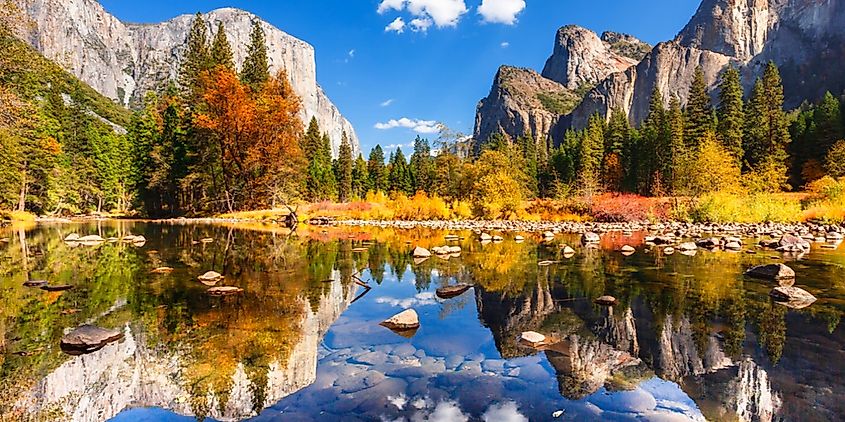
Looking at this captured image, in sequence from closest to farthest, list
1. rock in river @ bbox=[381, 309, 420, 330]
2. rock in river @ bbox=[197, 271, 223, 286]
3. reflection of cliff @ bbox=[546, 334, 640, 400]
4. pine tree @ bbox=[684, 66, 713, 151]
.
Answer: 1. reflection of cliff @ bbox=[546, 334, 640, 400]
2. rock in river @ bbox=[381, 309, 420, 330]
3. rock in river @ bbox=[197, 271, 223, 286]
4. pine tree @ bbox=[684, 66, 713, 151]

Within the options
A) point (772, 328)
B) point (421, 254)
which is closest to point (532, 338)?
point (772, 328)

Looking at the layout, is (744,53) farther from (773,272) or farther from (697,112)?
(773,272)

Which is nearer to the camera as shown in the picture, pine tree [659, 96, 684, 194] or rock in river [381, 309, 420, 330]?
rock in river [381, 309, 420, 330]

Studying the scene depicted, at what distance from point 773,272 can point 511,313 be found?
617 centimetres

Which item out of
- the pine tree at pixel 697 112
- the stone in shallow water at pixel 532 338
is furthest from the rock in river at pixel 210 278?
the pine tree at pixel 697 112

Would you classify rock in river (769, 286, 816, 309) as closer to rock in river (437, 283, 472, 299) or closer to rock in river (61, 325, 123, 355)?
rock in river (437, 283, 472, 299)

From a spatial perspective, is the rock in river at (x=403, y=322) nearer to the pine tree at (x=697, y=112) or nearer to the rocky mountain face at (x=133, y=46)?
the pine tree at (x=697, y=112)

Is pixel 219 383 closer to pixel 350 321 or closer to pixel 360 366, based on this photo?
pixel 360 366

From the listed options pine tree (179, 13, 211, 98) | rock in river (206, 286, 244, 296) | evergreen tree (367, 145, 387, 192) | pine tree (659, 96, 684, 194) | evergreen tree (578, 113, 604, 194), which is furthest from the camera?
evergreen tree (367, 145, 387, 192)

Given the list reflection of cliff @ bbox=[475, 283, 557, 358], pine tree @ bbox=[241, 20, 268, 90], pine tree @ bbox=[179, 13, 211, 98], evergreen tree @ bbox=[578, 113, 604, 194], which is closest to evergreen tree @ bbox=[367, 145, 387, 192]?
evergreen tree @ bbox=[578, 113, 604, 194]

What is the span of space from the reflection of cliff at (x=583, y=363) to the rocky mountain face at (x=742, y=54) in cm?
10923

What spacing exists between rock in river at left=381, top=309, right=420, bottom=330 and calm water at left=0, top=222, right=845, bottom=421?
133 millimetres

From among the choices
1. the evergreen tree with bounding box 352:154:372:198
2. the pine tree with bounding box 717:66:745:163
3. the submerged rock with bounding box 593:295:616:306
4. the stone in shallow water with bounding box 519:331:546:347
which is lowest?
the stone in shallow water with bounding box 519:331:546:347

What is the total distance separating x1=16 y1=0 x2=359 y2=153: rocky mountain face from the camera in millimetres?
138750
